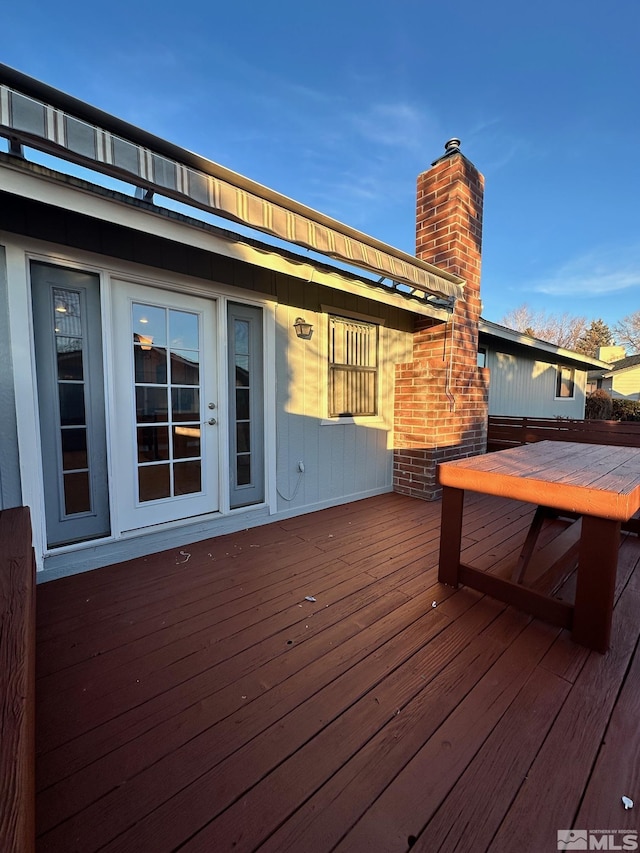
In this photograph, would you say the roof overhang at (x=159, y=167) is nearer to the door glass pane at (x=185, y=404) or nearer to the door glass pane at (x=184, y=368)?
the door glass pane at (x=184, y=368)

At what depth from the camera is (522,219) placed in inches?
475

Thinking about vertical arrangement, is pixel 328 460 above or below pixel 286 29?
below

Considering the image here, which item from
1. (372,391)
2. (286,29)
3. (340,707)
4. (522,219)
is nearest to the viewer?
(340,707)

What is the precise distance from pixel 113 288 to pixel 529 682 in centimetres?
314

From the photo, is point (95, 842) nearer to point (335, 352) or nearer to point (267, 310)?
point (267, 310)

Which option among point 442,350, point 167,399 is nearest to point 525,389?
point 442,350

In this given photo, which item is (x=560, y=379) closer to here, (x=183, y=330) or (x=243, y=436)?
(x=243, y=436)

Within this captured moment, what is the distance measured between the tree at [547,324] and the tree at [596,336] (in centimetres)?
127

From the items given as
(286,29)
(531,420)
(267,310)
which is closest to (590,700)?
(267,310)

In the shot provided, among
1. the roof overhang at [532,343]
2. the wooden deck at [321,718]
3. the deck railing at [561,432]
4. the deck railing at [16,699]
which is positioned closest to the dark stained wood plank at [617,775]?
the wooden deck at [321,718]

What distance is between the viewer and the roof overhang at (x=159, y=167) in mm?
1432

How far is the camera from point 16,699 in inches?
31.7

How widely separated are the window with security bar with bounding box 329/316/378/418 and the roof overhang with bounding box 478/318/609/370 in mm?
1971

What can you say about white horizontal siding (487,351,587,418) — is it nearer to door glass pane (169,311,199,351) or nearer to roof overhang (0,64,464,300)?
roof overhang (0,64,464,300)
